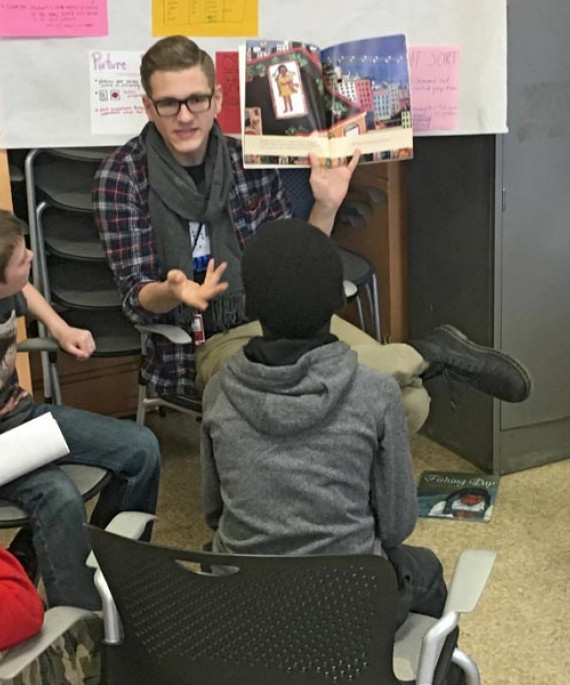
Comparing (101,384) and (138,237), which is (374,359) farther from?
(101,384)

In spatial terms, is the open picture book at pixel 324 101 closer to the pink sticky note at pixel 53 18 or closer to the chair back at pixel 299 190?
the chair back at pixel 299 190

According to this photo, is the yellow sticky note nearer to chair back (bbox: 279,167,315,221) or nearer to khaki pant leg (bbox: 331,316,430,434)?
chair back (bbox: 279,167,315,221)

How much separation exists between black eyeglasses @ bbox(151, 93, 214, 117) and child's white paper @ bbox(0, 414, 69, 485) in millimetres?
787

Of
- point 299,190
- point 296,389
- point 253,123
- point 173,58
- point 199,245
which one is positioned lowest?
point 296,389

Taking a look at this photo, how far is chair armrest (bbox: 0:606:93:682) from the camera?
1.17 m

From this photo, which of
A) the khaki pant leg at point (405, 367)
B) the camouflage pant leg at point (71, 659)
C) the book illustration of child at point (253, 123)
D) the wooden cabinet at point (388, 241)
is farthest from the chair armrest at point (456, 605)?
the wooden cabinet at point (388, 241)

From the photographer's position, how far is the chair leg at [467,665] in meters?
1.23

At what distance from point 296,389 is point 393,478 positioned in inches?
7.6

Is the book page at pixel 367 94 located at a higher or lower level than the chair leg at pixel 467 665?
higher

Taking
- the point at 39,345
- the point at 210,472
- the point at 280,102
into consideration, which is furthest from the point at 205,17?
the point at 210,472

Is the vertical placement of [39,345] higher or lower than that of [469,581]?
higher

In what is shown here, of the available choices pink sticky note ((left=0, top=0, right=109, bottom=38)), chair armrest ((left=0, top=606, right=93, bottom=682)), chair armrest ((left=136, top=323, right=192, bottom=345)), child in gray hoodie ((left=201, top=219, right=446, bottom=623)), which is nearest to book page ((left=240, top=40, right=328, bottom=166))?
pink sticky note ((left=0, top=0, right=109, bottom=38))

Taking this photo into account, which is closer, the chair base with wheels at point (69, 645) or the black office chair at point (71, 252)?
the chair base with wheels at point (69, 645)

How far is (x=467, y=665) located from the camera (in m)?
1.24
